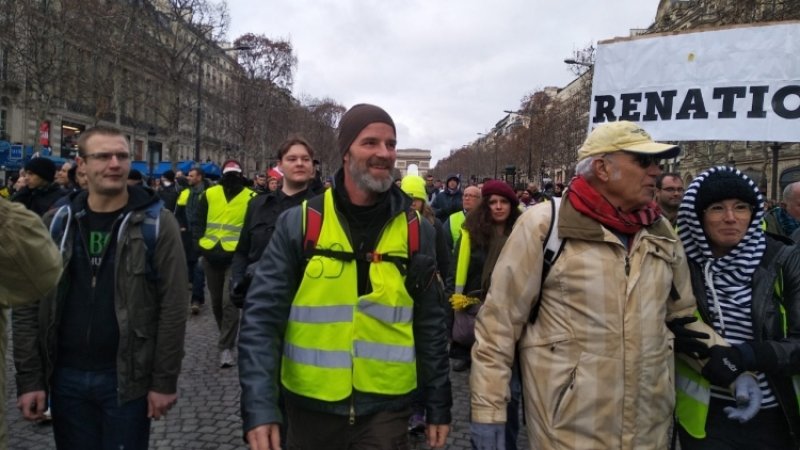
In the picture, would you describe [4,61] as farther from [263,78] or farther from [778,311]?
[778,311]

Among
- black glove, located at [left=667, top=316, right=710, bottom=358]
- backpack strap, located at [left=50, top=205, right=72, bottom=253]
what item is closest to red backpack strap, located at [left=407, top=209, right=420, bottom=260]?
black glove, located at [left=667, top=316, right=710, bottom=358]

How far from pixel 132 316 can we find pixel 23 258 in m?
0.88

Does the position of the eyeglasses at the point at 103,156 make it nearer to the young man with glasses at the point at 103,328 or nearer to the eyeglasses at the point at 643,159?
the young man with glasses at the point at 103,328

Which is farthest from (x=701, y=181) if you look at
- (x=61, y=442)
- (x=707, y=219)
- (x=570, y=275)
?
(x=61, y=442)

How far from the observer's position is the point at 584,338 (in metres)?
2.13

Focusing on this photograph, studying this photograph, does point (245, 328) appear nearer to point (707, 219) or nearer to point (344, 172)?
point (344, 172)

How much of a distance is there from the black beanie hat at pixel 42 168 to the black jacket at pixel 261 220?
2.52 meters

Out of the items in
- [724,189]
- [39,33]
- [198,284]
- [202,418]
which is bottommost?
[202,418]

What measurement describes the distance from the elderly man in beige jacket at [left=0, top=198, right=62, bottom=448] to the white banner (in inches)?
175

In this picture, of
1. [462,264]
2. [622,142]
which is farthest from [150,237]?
[462,264]

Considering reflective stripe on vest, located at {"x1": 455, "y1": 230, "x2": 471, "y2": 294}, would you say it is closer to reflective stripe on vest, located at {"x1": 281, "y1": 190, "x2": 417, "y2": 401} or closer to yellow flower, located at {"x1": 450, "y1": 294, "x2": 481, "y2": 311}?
yellow flower, located at {"x1": 450, "y1": 294, "x2": 481, "y2": 311}

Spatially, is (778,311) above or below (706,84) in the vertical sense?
Answer: below

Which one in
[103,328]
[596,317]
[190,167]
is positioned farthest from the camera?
[190,167]

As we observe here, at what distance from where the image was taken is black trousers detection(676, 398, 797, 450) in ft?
7.88
